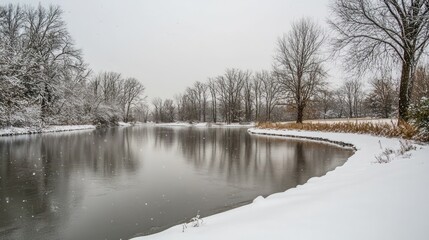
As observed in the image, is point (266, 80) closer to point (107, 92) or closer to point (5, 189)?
point (107, 92)

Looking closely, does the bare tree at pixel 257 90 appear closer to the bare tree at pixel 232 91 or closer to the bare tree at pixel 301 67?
the bare tree at pixel 232 91

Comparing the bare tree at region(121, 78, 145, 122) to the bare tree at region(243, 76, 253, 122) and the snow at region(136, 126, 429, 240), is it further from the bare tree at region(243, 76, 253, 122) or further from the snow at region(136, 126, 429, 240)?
the snow at region(136, 126, 429, 240)

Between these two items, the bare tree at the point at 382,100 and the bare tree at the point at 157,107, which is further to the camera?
the bare tree at the point at 157,107

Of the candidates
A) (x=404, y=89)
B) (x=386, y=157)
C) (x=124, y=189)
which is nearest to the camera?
(x=124, y=189)

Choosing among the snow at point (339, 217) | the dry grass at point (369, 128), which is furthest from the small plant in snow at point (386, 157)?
the dry grass at point (369, 128)

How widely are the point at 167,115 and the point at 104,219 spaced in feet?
324

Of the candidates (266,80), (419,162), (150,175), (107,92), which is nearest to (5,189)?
(150,175)

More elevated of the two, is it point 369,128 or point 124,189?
point 369,128

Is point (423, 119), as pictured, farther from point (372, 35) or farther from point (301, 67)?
point (301, 67)

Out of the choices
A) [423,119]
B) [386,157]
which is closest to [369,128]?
[423,119]

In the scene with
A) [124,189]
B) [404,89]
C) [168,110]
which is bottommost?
[124,189]

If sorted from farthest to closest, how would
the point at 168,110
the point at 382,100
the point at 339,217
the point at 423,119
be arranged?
the point at 168,110 < the point at 382,100 < the point at 423,119 < the point at 339,217

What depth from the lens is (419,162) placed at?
5.85 metres

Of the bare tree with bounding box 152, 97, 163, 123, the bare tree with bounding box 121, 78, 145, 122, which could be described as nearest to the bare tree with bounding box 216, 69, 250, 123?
the bare tree with bounding box 121, 78, 145, 122
